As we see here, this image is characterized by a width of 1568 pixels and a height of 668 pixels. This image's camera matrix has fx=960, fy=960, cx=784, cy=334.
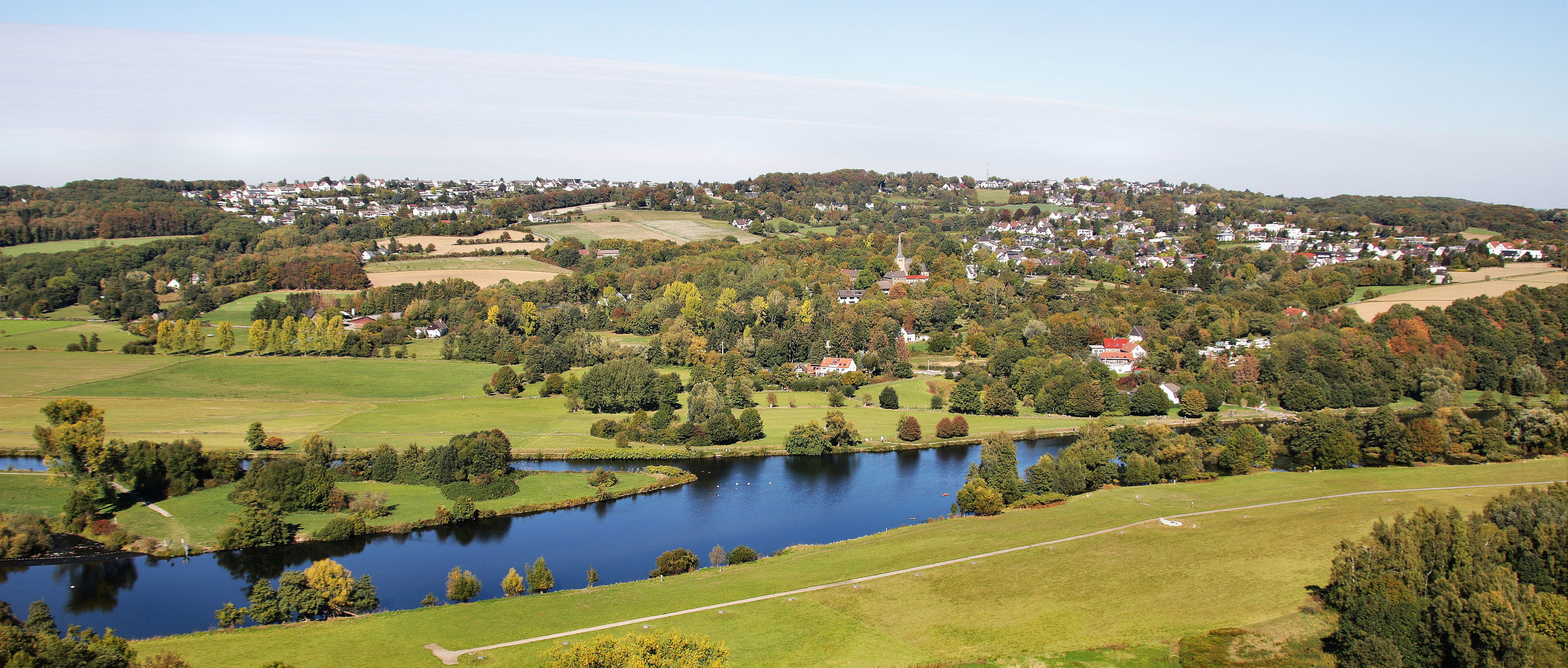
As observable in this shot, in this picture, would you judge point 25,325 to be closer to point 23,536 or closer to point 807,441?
point 23,536

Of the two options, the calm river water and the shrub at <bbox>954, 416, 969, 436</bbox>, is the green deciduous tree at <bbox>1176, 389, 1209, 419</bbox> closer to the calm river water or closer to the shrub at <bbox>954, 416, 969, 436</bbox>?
the calm river water

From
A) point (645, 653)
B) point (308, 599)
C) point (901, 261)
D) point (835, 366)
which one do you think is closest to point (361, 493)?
point (308, 599)

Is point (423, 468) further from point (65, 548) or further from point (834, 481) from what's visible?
point (834, 481)

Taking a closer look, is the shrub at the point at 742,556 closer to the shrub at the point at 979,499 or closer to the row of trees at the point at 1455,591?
the shrub at the point at 979,499

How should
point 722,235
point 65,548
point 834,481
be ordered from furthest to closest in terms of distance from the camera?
point 722,235
point 834,481
point 65,548

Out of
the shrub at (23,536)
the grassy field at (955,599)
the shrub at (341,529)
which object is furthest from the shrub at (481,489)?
the shrub at (23,536)

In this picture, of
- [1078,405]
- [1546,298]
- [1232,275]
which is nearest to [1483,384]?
[1546,298]
